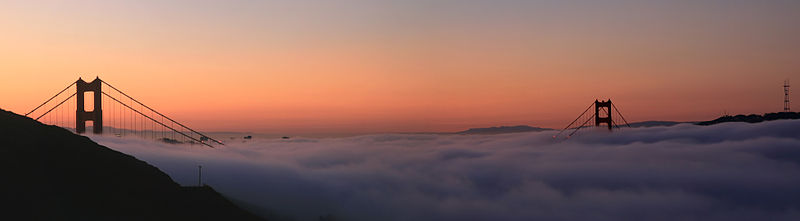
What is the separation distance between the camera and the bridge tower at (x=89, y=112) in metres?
76.1

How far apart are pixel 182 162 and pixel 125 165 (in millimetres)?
44295

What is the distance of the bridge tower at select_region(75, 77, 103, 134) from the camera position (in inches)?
2995

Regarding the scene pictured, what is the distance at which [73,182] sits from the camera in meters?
50.4

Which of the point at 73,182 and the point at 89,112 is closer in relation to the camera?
the point at 73,182

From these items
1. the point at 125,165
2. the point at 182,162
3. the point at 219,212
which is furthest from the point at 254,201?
the point at 125,165

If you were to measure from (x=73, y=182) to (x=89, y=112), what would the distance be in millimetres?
31316

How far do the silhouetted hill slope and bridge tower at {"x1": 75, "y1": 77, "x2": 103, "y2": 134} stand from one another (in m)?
13.1

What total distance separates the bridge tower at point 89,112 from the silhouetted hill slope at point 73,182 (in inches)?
514

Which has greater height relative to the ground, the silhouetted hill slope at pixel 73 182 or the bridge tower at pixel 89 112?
the bridge tower at pixel 89 112

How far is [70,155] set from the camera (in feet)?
186

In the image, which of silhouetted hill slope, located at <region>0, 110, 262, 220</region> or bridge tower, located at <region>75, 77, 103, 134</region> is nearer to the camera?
silhouetted hill slope, located at <region>0, 110, 262, 220</region>

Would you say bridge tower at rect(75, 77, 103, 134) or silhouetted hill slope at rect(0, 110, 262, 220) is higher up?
bridge tower at rect(75, 77, 103, 134)

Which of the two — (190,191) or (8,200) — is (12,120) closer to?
(8,200)

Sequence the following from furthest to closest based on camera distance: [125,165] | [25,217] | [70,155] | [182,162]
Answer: [182,162] < [125,165] < [70,155] < [25,217]
